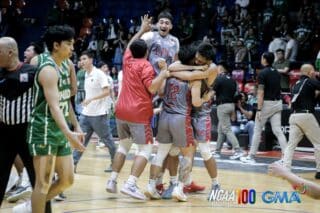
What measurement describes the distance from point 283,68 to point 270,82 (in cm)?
553

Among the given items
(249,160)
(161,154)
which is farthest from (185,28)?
(161,154)

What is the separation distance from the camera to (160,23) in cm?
875

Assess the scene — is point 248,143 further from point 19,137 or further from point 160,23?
point 19,137

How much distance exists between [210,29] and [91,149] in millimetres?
7683

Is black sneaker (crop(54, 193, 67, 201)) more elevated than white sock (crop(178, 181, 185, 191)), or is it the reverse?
white sock (crop(178, 181, 185, 191))

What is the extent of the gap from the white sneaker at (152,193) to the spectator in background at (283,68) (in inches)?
368

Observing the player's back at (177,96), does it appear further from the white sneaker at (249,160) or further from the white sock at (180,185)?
the white sneaker at (249,160)

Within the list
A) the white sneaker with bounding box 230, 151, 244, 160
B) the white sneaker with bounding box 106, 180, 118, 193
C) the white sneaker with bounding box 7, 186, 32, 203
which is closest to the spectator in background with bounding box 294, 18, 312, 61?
the white sneaker with bounding box 230, 151, 244, 160

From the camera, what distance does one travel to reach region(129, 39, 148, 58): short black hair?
835 centimetres

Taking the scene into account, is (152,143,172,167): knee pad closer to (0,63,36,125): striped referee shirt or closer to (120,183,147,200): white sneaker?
(120,183,147,200): white sneaker

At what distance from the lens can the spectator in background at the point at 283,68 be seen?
676 inches

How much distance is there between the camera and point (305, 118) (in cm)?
1084

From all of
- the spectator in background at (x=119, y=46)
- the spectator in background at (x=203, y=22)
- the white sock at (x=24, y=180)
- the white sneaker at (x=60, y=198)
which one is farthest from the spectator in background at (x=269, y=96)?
the spectator in background at (x=119, y=46)

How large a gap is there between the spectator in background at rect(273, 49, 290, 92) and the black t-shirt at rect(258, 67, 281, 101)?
5.09 meters
